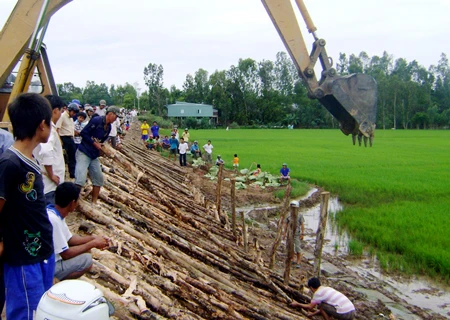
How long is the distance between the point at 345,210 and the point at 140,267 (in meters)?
11.9

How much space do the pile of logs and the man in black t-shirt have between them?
107 centimetres

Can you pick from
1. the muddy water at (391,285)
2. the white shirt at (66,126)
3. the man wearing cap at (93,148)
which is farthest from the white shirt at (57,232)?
the muddy water at (391,285)

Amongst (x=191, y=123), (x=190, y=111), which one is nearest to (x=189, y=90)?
(x=190, y=111)

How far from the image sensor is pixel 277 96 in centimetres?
7606

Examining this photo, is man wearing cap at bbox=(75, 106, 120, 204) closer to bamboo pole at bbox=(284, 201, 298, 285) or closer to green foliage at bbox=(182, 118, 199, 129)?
bamboo pole at bbox=(284, 201, 298, 285)

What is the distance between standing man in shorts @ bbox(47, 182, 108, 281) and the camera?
3402 millimetres

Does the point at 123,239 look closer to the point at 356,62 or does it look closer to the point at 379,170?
the point at 379,170

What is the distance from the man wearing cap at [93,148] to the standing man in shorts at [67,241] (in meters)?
2.52

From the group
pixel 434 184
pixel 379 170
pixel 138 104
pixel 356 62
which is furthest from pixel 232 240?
pixel 356 62

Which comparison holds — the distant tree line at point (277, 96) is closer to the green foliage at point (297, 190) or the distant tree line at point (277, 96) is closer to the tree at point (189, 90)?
the tree at point (189, 90)

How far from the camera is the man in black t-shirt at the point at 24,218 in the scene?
2.72 metres

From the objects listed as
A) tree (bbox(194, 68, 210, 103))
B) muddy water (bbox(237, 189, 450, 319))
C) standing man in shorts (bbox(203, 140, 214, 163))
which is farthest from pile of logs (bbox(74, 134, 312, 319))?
tree (bbox(194, 68, 210, 103))

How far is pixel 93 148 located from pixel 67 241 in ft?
8.77

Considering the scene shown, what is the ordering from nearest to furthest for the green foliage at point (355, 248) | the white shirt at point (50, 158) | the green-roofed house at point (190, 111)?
the white shirt at point (50, 158) < the green foliage at point (355, 248) < the green-roofed house at point (190, 111)
